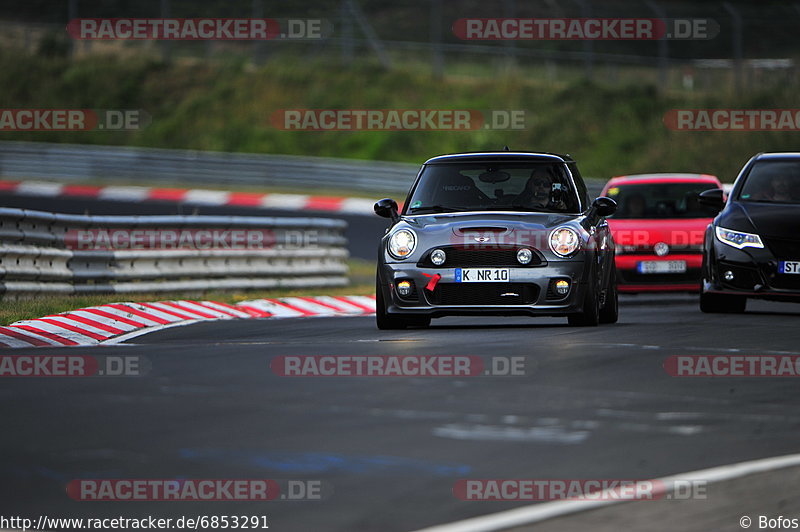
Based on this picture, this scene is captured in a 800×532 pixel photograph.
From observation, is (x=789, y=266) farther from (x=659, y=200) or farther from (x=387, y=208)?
(x=659, y=200)

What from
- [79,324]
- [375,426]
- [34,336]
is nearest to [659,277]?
[79,324]

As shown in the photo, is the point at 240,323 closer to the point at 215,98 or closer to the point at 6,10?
the point at 215,98

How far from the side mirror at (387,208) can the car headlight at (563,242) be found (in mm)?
1487

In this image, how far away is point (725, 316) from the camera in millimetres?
14945

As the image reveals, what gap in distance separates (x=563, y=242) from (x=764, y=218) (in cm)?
301

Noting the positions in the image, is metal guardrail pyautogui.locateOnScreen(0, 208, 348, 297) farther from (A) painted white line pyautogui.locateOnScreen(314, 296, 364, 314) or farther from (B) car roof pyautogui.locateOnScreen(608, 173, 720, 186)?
(B) car roof pyautogui.locateOnScreen(608, 173, 720, 186)

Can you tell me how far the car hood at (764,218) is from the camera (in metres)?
14.6

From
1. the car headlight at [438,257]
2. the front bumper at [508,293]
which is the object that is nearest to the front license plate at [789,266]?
the front bumper at [508,293]

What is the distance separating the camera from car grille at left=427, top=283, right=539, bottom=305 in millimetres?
12578

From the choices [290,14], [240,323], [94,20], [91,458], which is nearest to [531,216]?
[240,323]

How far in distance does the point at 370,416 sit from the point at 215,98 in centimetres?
4216

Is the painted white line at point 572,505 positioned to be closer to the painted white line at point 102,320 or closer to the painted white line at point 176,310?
the painted white line at point 102,320

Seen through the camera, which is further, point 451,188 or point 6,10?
point 6,10

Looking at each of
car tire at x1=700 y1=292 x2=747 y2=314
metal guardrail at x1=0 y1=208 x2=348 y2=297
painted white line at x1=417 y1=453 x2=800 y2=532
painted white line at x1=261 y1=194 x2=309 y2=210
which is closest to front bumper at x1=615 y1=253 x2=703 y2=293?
car tire at x1=700 y1=292 x2=747 y2=314
